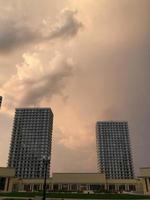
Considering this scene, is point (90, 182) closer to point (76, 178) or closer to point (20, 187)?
point (76, 178)

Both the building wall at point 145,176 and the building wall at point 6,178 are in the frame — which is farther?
the building wall at point 6,178

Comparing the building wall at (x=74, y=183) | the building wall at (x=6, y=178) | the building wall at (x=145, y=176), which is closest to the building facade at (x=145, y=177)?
the building wall at (x=145, y=176)

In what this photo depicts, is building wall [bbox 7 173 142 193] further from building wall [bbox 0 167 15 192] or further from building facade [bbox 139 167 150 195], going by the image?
building facade [bbox 139 167 150 195]

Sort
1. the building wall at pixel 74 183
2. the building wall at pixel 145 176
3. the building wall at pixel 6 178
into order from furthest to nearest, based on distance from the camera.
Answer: the building wall at pixel 74 183, the building wall at pixel 6 178, the building wall at pixel 145 176

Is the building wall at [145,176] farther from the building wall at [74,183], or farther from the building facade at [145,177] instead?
the building wall at [74,183]

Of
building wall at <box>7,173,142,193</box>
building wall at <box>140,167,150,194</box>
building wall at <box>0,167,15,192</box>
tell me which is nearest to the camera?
building wall at <box>140,167,150,194</box>

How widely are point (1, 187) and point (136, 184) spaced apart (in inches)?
2325

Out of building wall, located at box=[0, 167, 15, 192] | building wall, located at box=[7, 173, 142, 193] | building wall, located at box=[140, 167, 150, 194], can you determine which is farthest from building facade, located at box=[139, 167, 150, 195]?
building wall, located at box=[0, 167, 15, 192]

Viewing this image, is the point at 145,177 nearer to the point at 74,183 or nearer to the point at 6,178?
the point at 74,183

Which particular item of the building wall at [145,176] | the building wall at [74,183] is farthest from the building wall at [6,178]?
the building wall at [145,176]

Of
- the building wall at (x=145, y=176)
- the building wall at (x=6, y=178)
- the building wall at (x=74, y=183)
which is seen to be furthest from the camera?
the building wall at (x=74, y=183)

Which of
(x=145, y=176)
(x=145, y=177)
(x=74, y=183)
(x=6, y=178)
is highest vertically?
(x=145, y=176)

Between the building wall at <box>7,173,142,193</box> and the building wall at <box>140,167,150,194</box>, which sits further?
the building wall at <box>7,173,142,193</box>

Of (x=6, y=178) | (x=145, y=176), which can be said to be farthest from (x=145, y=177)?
(x=6, y=178)
